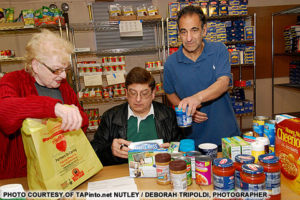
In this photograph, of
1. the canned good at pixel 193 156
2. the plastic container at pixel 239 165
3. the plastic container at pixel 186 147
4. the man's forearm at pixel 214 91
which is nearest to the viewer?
the plastic container at pixel 239 165

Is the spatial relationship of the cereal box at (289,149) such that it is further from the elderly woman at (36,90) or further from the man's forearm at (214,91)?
the elderly woman at (36,90)

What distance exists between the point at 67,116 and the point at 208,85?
51.2 inches

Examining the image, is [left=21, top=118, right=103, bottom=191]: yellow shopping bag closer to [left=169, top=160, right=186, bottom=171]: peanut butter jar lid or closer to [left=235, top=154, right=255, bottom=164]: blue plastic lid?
[left=169, top=160, right=186, bottom=171]: peanut butter jar lid

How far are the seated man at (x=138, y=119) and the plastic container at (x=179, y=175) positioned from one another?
75 centimetres

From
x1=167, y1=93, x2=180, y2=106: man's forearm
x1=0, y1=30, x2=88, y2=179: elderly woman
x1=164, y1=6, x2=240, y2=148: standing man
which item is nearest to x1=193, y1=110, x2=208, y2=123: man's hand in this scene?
x1=164, y1=6, x2=240, y2=148: standing man

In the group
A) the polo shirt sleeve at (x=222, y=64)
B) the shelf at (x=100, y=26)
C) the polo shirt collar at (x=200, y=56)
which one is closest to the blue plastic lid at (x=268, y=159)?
the polo shirt sleeve at (x=222, y=64)

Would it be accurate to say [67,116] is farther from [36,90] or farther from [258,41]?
[258,41]

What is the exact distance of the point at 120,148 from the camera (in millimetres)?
1479

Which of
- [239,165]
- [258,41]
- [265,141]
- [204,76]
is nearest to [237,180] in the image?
[239,165]

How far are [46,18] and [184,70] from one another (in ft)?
8.32

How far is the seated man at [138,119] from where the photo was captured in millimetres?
1775

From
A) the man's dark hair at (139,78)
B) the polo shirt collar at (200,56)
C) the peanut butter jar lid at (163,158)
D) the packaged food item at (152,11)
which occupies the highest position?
the packaged food item at (152,11)

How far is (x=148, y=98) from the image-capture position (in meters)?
1.82

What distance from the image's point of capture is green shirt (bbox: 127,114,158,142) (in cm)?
183
